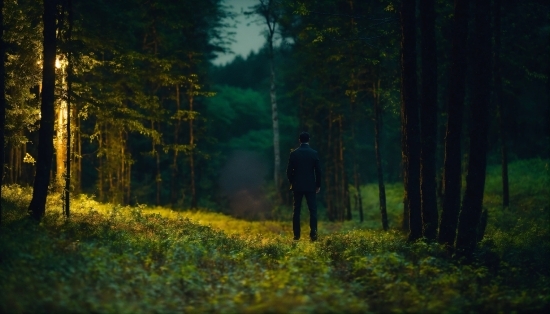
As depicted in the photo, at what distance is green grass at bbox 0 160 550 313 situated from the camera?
595cm

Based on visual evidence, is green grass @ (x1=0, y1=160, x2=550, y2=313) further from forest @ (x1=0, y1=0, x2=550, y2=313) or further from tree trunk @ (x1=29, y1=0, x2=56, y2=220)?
tree trunk @ (x1=29, y1=0, x2=56, y2=220)

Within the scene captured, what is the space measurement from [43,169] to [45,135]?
83 cm

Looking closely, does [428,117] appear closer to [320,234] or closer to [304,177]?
[304,177]

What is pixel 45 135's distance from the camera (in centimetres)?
1202

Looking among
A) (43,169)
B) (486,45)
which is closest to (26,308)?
(43,169)

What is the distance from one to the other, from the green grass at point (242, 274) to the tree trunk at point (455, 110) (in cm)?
131

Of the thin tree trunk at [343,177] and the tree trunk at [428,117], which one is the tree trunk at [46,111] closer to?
the tree trunk at [428,117]

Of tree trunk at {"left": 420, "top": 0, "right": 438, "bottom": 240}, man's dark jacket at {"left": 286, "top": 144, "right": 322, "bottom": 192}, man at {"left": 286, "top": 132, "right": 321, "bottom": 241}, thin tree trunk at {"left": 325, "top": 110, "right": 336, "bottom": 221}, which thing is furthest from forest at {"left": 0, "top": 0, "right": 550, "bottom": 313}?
thin tree trunk at {"left": 325, "top": 110, "right": 336, "bottom": 221}

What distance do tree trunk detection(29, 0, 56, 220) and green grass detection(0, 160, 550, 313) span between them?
54 centimetres

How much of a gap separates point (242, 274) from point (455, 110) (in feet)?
19.0

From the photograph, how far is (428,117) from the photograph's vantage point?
1116 centimetres

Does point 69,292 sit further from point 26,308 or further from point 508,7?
point 508,7

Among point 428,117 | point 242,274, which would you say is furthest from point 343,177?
point 242,274

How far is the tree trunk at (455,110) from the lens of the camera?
1037 centimetres
